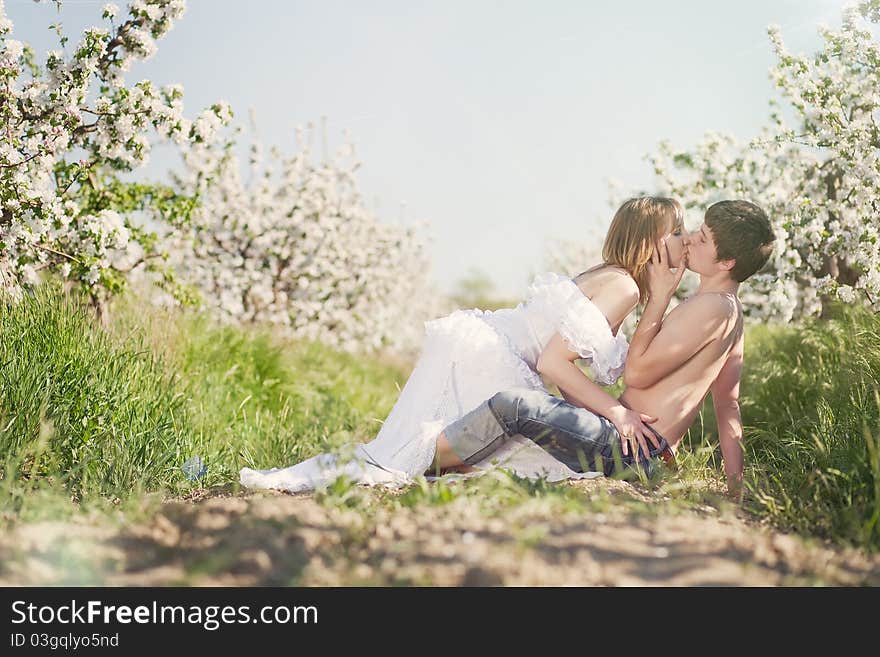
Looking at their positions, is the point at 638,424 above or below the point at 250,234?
below

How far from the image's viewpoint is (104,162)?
227 inches

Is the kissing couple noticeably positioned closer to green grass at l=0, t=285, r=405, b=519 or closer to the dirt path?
green grass at l=0, t=285, r=405, b=519

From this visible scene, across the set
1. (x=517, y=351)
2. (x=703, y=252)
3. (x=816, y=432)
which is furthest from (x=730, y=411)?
(x=517, y=351)

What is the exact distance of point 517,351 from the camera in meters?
4.43

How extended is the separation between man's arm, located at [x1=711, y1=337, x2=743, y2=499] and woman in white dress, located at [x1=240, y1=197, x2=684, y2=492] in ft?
1.70

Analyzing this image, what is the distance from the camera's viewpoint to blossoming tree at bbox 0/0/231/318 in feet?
16.6

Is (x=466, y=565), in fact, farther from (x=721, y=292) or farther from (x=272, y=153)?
(x=272, y=153)

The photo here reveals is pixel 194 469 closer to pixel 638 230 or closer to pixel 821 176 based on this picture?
pixel 638 230

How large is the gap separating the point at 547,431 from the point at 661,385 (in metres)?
0.67

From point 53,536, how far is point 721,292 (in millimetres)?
3139

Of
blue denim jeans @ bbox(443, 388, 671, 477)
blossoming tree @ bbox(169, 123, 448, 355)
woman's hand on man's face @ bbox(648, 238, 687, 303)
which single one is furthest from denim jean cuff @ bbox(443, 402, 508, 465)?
blossoming tree @ bbox(169, 123, 448, 355)

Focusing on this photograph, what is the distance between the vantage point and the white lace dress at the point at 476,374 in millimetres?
4113

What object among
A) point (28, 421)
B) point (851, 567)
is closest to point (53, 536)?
point (28, 421)
